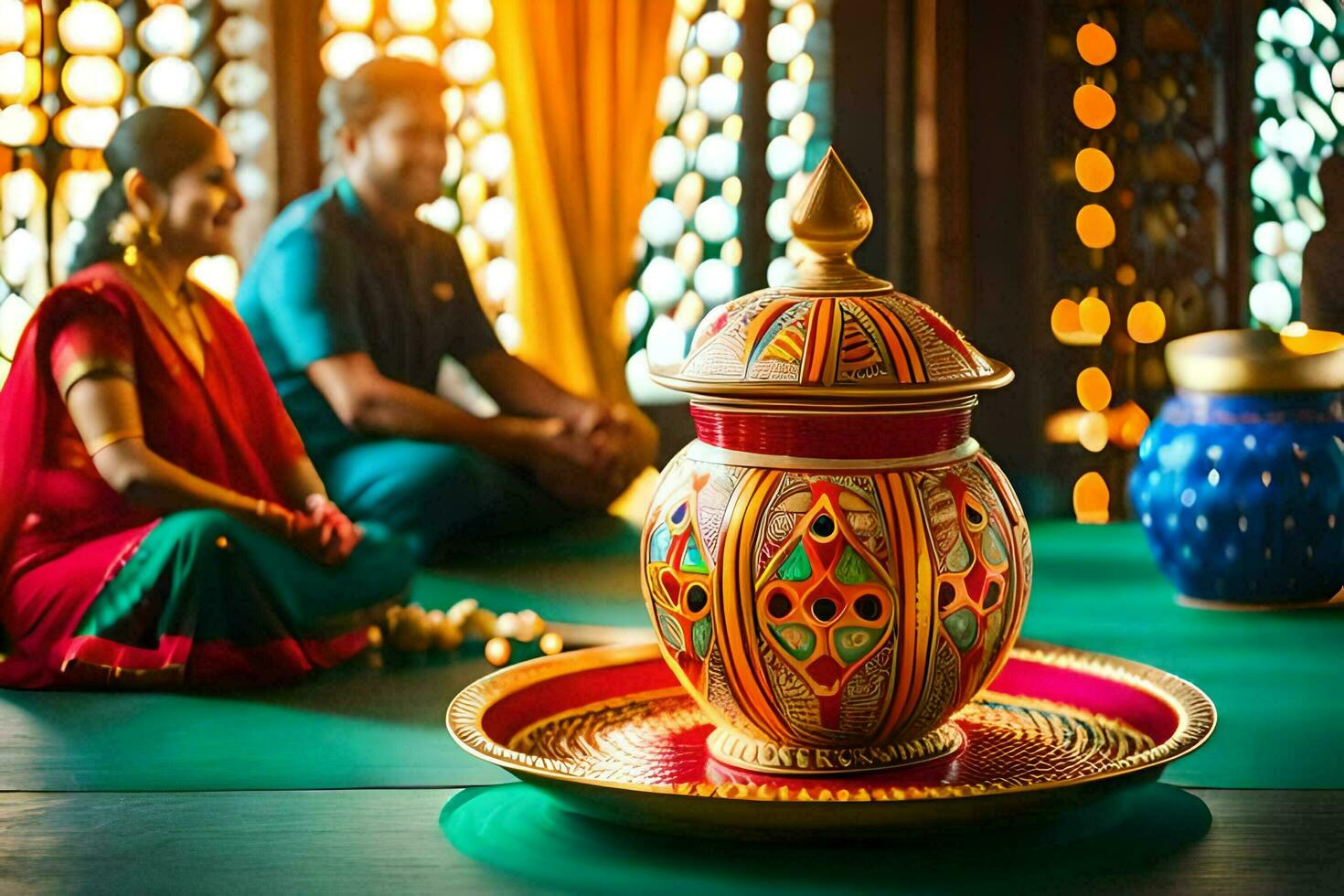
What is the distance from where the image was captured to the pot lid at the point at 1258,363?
167 cm

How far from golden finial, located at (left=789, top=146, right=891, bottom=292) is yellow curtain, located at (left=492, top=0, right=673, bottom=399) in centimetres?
96

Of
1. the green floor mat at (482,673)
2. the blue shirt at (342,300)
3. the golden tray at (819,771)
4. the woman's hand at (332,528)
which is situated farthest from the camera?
the blue shirt at (342,300)

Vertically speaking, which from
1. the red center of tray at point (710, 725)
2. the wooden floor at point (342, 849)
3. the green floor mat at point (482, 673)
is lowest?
the green floor mat at point (482, 673)

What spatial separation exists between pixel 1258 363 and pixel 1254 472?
107 millimetres

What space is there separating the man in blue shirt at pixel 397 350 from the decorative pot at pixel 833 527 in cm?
86

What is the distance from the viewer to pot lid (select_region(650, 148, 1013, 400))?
36.1 inches

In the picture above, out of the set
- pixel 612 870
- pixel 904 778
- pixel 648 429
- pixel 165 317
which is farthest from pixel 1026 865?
pixel 648 429

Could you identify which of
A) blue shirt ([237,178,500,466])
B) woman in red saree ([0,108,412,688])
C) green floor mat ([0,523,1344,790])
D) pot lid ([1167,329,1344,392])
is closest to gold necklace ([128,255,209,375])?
woman in red saree ([0,108,412,688])

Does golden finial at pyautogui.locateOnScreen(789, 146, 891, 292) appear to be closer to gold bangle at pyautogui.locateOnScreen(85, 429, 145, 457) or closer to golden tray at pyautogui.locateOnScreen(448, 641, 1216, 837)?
golden tray at pyautogui.locateOnScreen(448, 641, 1216, 837)

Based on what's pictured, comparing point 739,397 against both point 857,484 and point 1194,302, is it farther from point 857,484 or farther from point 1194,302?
point 1194,302

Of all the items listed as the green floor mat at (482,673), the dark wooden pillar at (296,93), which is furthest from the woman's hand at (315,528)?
the dark wooden pillar at (296,93)

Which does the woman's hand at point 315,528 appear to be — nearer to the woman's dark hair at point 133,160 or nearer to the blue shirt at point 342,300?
the blue shirt at point 342,300

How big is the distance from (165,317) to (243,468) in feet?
0.52

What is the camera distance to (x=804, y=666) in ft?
3.06
